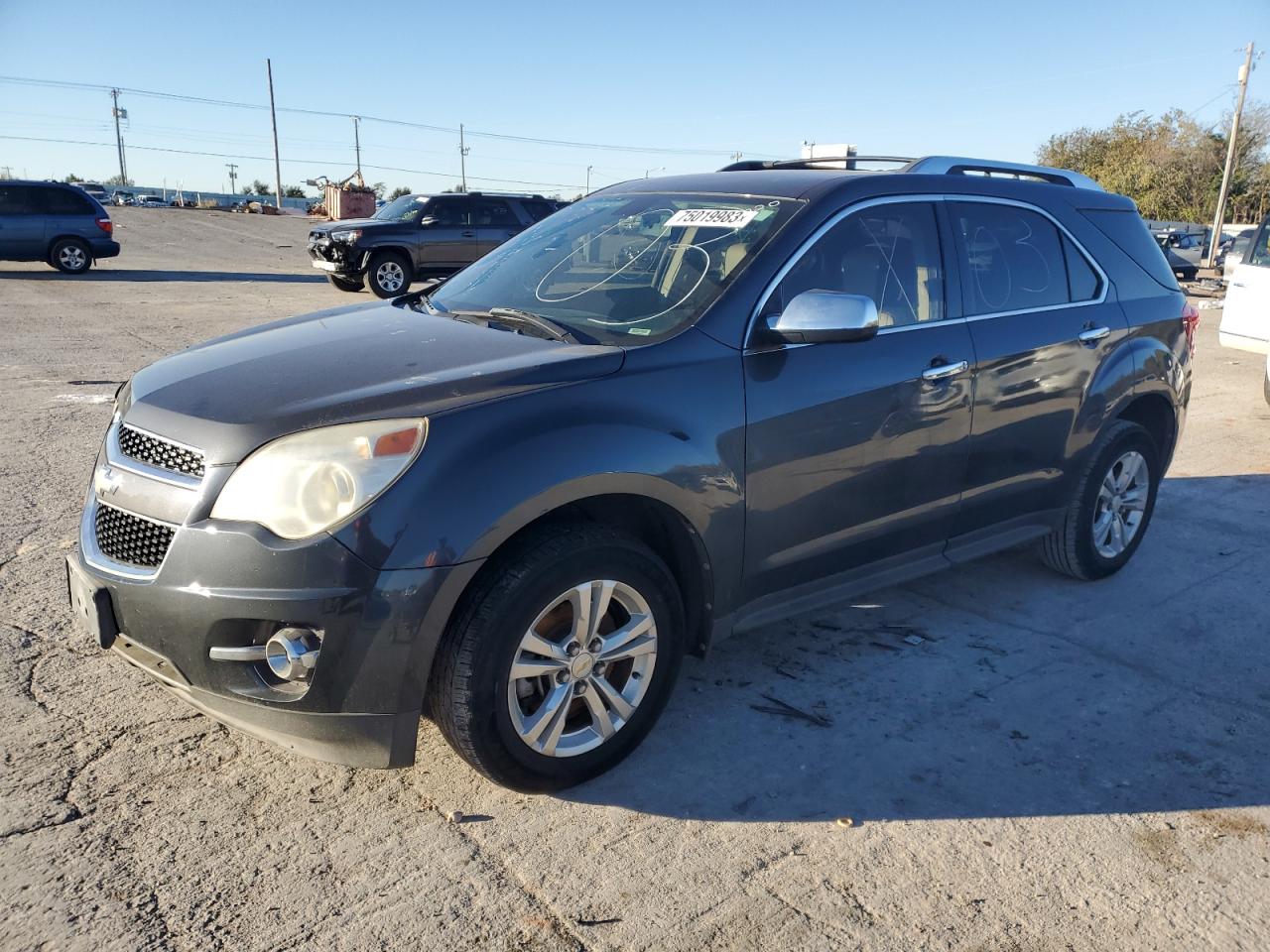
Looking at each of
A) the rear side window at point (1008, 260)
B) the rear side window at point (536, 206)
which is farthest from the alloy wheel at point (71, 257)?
the rear side window at point (1008, 260)

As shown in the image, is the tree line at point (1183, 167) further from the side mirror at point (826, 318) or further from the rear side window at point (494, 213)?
the side mirror at point (826, 318)

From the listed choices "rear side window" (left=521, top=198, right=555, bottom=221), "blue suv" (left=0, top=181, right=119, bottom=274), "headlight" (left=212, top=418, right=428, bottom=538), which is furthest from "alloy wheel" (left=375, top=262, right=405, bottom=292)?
"headlight" (left=212, top=418, right=428, bottom=538)

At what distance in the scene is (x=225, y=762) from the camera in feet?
10.2

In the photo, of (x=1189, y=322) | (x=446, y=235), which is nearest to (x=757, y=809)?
(x=1189, y=322)

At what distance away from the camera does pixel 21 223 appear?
19.2 m

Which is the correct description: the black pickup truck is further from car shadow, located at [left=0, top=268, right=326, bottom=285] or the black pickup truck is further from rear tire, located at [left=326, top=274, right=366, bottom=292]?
car shadow, located at [left=0, top=268, right=326, bottom=285]

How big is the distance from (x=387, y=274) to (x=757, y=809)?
15.9m

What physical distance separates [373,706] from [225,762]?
31.7 inches

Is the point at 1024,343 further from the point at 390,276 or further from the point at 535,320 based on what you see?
the point at 390,276

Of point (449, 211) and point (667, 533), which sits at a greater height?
point (449, 211)

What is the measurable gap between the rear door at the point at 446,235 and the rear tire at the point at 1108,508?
46.8 feet

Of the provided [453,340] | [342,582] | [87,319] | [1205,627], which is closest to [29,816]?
[342,582]

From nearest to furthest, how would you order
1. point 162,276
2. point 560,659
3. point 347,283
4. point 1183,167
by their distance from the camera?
point 560,659 → point 347,283 → point 162,276 → point 1183,167

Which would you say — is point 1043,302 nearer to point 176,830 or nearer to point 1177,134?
point 176,830
